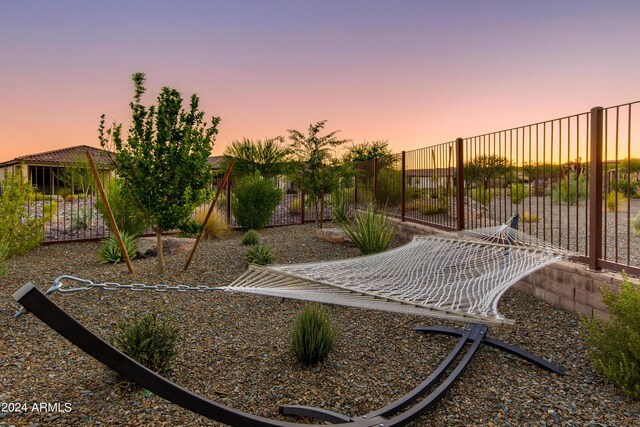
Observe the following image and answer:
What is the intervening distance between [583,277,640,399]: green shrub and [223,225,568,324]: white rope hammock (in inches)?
22.0

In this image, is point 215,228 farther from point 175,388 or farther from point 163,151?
point 175,388

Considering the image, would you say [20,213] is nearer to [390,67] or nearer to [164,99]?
[164,99]

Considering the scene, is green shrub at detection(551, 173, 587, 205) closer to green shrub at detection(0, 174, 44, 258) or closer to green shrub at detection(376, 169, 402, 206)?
green shrub at detection(376, 169, 402, 206)

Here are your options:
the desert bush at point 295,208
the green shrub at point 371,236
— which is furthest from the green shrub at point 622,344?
the desert bush at point 295,208

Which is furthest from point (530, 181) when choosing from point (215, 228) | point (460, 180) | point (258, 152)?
point (258, 152)

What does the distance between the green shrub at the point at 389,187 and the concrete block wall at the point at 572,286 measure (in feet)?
15.0

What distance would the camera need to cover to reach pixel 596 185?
3.75m

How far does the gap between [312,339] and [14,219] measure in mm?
6375

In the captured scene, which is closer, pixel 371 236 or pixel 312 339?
pixel 312 339

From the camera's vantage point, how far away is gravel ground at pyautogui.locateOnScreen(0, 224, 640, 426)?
7.79 feet

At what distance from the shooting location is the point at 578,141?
407 centimetres

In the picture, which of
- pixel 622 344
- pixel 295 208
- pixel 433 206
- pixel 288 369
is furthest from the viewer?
pixel 295 208

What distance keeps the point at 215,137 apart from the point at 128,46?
179 inches

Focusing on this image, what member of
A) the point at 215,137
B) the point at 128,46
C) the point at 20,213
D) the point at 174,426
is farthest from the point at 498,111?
the point at 20,213
